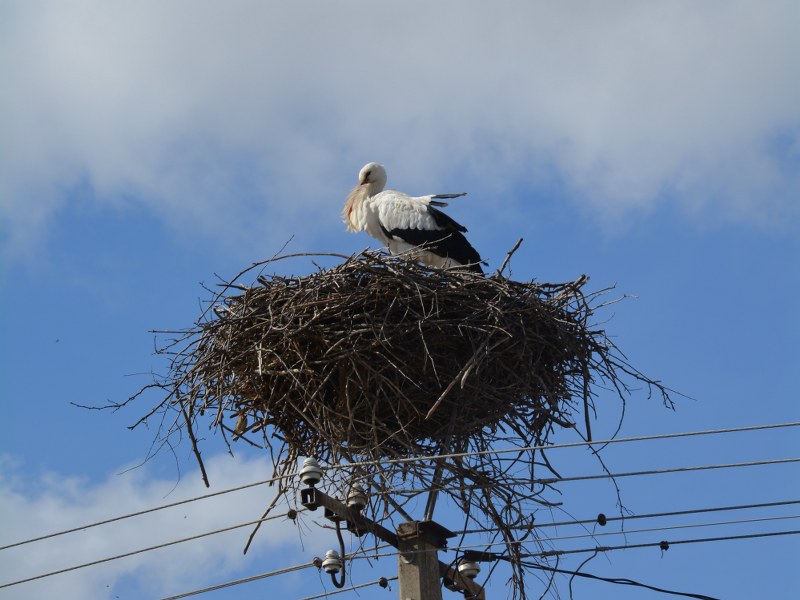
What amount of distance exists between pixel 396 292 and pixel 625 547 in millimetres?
2014

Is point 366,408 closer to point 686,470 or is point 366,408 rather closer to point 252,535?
point 252,535

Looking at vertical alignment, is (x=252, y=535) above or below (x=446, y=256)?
below

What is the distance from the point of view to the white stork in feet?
29.0

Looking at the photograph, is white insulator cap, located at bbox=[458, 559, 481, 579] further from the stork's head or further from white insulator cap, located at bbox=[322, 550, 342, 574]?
the stork's head

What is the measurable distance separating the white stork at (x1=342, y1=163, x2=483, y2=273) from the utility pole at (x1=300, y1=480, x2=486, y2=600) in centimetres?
304

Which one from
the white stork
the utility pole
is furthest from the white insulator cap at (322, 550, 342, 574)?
the white stork

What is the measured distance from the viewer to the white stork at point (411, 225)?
884 centimetres

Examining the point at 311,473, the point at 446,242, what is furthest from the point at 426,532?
the point at 446,242

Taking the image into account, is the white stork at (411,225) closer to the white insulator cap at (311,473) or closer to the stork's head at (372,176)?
the stork's head at (372,176)

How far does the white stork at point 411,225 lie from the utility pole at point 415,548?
9.96ft

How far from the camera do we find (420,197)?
30.6ft

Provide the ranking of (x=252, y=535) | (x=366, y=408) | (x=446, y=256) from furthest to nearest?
(x=446, y=256)
(x=366, y=408)
(x=252, y=535)

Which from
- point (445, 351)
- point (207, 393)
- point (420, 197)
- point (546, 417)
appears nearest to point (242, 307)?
point (207, 393)

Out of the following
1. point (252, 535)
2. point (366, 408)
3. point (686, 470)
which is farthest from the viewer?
point (366, 408)
